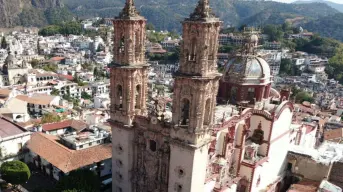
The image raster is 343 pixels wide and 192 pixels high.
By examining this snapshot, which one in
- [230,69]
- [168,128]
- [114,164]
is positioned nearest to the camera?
[168,128]

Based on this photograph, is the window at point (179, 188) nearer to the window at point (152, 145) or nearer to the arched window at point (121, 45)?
the window at point (152, 145)

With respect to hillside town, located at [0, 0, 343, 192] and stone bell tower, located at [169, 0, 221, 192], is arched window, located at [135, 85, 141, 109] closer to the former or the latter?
hillside town, located at [0, 0, 343, 192]

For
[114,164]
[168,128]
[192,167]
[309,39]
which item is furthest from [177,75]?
[309,39]

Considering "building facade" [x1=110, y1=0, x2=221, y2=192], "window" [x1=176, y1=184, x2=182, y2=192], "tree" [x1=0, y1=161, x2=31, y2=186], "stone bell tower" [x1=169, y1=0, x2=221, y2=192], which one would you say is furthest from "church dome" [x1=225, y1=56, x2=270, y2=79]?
"tree" [x1=0, y1=161, x2=31, y2=186]

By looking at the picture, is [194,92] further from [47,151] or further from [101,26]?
[101,26]

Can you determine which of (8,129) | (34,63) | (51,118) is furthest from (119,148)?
(34,63)

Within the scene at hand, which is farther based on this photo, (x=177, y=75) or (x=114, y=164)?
(x=114, y=164)
